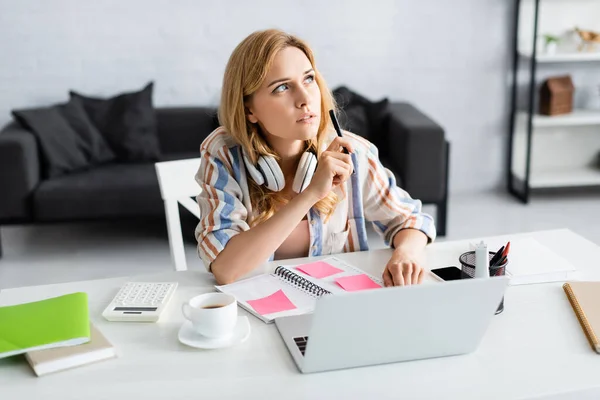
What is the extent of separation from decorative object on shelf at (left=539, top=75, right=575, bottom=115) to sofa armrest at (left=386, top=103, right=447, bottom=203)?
0.95m

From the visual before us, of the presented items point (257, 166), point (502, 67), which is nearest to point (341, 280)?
point (257, 166)

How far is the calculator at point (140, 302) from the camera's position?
139cm

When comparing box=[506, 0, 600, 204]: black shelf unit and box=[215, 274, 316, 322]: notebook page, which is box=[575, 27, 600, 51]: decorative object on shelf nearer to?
box=[506, 0, 600, 204]: black shelf unit

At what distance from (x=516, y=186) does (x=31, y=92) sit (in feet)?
9.32

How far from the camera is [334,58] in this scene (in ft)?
14.1

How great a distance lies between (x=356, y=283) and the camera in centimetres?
152

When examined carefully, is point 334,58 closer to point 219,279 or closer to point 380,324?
point 219,279

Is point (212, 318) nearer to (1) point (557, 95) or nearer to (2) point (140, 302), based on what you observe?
(2) point (140, 302)

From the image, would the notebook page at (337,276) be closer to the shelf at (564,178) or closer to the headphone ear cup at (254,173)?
the headphone ear cup at (254,173)

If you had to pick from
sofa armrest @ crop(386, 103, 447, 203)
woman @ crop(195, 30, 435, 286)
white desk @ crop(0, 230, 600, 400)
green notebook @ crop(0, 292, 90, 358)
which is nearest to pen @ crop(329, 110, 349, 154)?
woman @ crop(195, 30, 435, 286)

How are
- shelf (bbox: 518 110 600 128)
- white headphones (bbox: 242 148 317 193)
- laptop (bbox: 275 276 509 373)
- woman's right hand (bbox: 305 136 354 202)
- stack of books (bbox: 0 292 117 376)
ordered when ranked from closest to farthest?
laptop (bbox: 275 276 509 373)
stack of books (bbox: 0 292 117 376)
woman's right hand (bbox: 305 136 354 202)
white headphones (bbox: 242 148 317 193)
shelf (bbox: 518 110 600 128)

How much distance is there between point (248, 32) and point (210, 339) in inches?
124

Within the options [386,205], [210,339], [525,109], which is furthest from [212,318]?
[525,109]

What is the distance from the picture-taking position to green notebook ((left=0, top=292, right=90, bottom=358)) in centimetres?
123
